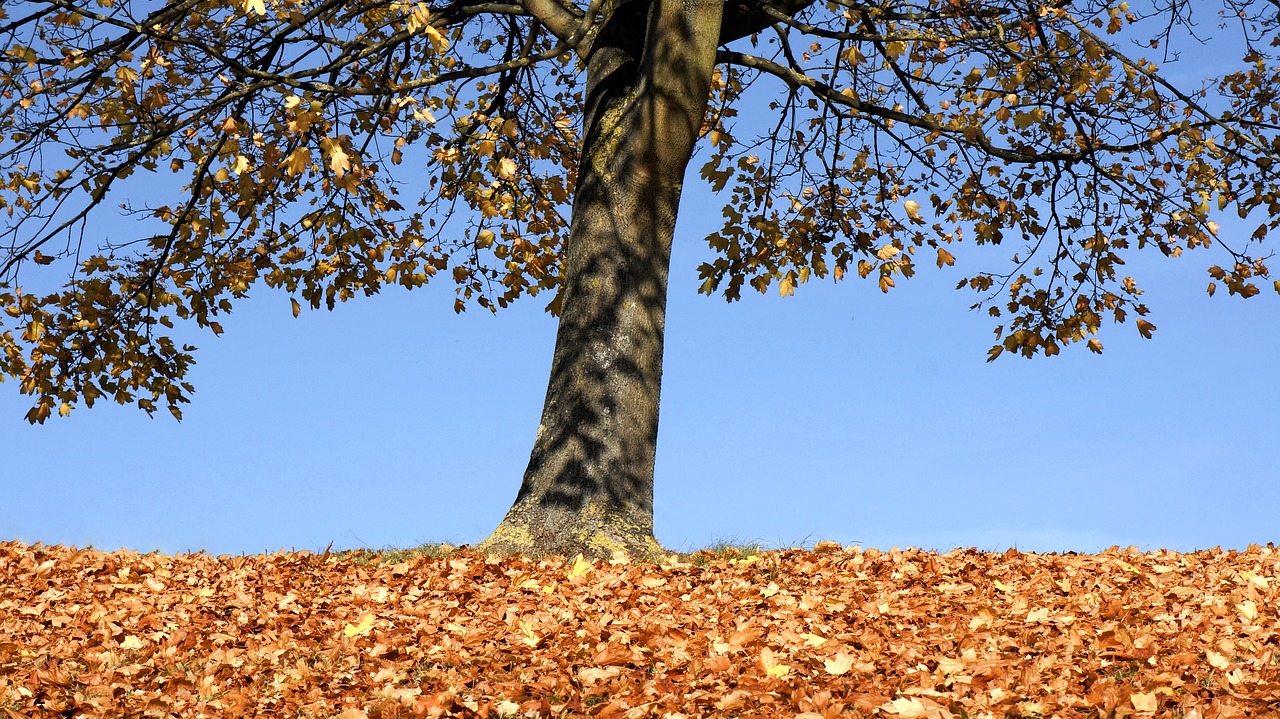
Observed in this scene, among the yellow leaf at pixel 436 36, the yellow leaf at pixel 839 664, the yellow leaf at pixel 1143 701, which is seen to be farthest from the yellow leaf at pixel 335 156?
the yellow leaf at pixel 1143 701

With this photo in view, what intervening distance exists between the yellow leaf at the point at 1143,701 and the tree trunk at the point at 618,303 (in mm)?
3970

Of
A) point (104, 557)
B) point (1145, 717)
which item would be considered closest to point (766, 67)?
point (1145, 717)

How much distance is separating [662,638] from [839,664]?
1.12 meters

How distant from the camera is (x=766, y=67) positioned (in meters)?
9.77

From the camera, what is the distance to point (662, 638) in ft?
18.5

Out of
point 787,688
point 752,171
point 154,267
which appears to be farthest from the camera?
point 752,171

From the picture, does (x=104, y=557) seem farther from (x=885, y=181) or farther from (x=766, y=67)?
(x=885, y=181)

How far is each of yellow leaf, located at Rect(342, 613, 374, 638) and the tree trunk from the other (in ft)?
5.21

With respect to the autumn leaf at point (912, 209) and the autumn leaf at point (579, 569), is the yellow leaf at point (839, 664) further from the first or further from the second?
the autumn leaf at point (912, 209)

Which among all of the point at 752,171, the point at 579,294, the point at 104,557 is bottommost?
the point at 104,557

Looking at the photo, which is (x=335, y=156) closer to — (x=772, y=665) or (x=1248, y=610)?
(x=772, y=665)

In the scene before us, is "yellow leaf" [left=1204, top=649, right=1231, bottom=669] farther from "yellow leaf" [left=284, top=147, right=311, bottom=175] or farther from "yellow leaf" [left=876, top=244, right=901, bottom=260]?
"yellow leaf" [left=876, top=244, right=901, bottom=260]

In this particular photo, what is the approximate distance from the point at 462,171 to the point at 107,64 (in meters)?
3.71

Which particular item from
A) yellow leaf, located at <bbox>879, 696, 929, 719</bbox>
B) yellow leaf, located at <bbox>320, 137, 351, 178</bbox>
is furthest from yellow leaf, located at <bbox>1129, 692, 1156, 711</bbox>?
yellow leaf, located at <bbox>320, 137, 351, 178</bbox>
